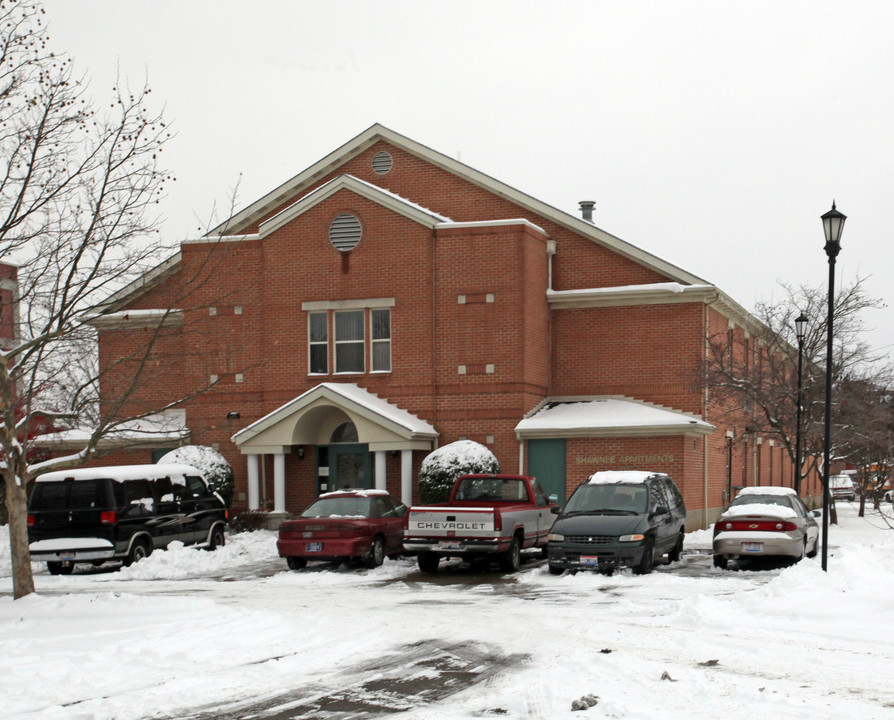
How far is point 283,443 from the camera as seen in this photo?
30125 mm

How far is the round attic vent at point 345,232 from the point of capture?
31.4 m

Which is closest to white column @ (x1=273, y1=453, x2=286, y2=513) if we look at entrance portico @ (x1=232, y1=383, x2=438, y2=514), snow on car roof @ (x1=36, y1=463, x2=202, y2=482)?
entrance portico @ (x1=232, y1=383, x2=438, y2=514)

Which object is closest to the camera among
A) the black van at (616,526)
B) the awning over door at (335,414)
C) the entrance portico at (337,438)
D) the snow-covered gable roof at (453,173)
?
the black van at (616,526)

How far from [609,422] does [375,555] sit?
33.5ft

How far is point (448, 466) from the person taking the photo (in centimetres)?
2803

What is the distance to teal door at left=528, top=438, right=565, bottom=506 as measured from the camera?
30.0m

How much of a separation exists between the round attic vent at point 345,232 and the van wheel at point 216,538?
32.2 ft

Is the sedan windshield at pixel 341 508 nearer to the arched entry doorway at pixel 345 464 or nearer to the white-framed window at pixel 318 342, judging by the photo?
the arched entry doorway at pixel 345 464

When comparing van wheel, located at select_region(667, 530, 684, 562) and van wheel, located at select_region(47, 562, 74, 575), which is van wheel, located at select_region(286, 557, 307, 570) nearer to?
van wheel, located at select_region(47, 562, 74, 575)

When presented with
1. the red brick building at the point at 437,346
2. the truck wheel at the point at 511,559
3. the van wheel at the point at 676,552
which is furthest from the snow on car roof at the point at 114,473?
the van wheel at the point at 676,552

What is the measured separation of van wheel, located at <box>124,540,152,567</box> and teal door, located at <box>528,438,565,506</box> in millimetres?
11310

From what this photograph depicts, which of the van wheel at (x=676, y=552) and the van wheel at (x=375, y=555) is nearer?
the van wheel at (x=375, y=555)

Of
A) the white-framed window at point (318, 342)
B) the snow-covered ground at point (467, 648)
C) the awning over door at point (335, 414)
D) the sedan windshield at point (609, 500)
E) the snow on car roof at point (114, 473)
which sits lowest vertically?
the snow-covered ground at point (467, 648)

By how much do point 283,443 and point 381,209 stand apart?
697 centimetres
